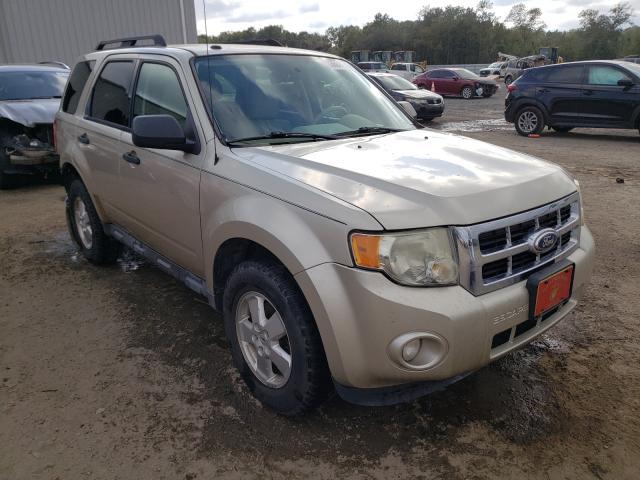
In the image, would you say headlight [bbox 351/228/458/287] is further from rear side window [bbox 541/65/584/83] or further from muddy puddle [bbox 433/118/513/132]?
muddy puddle [bbox 433/118/513/132]

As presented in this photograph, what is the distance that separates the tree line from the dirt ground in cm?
6455

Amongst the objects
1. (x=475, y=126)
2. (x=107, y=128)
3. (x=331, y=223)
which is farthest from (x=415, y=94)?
(x=331, y=223)

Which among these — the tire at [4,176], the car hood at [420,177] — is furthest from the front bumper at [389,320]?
the tire at [4,176]

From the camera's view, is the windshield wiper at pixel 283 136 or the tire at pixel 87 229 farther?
the tire at pixel 87 229

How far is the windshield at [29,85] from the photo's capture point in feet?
26.1

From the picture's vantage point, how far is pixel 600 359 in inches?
120

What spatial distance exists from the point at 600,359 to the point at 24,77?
8.86 m

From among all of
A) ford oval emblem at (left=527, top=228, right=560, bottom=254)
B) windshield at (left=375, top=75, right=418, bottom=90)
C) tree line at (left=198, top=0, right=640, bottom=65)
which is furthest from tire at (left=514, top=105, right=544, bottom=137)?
tree line at (left=198, top=0, right=640, bottom=65)

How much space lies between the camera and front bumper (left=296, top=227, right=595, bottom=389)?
1.97 m

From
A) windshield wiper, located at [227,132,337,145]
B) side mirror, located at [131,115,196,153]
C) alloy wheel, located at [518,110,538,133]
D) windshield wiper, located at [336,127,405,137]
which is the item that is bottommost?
alloy wheel, located at [518,110,538,133]

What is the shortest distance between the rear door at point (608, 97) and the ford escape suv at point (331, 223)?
30.7 feet

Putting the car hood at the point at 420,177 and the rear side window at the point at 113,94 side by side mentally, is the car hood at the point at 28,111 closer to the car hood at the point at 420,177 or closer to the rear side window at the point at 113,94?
the rear side window at the point at 113,94

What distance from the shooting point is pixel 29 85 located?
822 cm

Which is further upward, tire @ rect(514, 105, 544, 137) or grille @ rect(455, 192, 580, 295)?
grille @ rect(455, 192, 580, 295)
